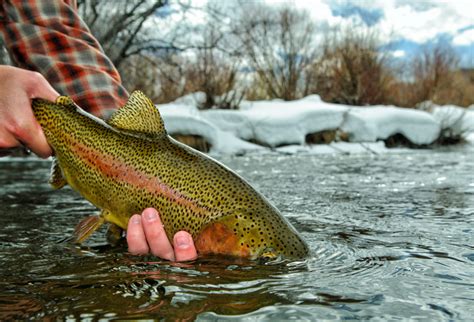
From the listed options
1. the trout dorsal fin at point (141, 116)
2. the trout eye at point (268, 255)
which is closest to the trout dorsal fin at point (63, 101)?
the trout dorsal fin at point (141, 116)

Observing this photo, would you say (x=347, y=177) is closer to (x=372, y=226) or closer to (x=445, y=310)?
(x=372, y=226)

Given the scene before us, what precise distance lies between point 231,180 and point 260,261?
347 mm

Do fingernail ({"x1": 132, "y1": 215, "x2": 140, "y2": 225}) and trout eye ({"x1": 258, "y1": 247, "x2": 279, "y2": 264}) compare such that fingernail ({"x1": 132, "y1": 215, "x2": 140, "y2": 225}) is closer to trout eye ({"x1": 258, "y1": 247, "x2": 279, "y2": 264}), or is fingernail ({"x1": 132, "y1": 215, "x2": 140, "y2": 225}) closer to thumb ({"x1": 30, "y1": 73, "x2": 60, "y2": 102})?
trout eye ({"x1": 258, "y1": 247, "x2": 279, "y2": 264})

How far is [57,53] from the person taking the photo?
8.79 feet

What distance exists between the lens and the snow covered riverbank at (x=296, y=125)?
11078 millimetres

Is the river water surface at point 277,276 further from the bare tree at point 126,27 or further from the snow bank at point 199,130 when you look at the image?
the bare tree at point 126,27

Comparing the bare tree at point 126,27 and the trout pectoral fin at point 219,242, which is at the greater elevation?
the bare tree at point 126,27

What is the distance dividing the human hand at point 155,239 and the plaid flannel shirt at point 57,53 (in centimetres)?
84

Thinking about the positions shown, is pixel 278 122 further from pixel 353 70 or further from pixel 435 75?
pixel 435 75

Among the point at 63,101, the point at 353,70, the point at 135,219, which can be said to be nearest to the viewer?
the point at 135,219

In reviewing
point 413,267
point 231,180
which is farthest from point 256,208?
point 413,267

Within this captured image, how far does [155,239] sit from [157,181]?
0.22 m

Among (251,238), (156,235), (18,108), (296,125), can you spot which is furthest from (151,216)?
(296,125)

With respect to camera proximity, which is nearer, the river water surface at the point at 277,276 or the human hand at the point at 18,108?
the river water surface at the point at 277,276
